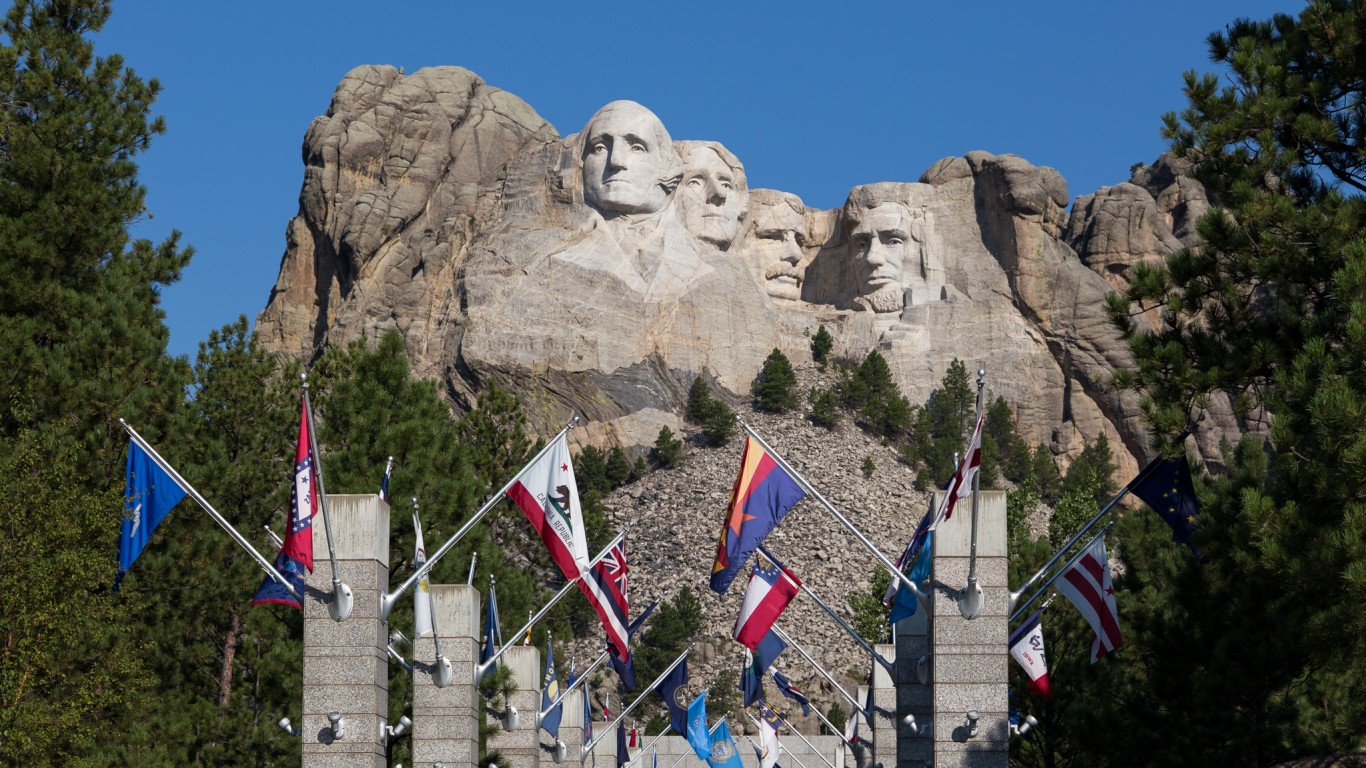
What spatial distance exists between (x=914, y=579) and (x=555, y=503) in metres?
4.54

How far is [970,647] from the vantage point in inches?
978

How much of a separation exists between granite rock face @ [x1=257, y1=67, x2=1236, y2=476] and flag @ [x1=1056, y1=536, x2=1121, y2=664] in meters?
61.4

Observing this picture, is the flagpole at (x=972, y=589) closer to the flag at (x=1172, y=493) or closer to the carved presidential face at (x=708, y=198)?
the flag at (x=1172, y=493)

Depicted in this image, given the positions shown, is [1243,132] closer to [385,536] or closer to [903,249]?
[385,536]

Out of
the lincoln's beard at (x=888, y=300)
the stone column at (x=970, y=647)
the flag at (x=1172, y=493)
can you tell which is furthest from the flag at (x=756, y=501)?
the lincoln's beard at (x=888, y=300)

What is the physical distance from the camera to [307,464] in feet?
75.4

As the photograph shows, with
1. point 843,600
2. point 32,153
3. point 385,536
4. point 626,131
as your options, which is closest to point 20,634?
point 385,536

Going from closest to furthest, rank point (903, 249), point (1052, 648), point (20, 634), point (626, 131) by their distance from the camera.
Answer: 1. point (20, 634)
2. point (1052, 648)
3. point (626, 131)
4. point (903, 249)

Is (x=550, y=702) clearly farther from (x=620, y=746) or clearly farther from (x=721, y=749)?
(x=620, y=746)

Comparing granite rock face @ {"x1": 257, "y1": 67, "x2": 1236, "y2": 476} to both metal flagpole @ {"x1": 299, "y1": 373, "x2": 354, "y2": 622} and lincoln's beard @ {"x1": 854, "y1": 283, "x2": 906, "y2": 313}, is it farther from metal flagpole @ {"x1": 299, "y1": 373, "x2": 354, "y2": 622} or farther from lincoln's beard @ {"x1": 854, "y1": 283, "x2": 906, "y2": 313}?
metal flagpole @ {"x1": 299, "y1": 373, "x2": 354, "y2": 622}

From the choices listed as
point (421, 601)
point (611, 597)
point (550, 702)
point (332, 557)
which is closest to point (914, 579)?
point (611, 597)

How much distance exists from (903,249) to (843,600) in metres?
23.6

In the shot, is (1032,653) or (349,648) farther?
(1032,653)

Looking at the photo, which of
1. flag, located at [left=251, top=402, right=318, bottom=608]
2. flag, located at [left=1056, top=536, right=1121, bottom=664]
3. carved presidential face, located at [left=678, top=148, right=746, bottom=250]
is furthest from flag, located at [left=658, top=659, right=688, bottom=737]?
carved presidential face, located at [left=678, top=148, right=746, bottom=250]
